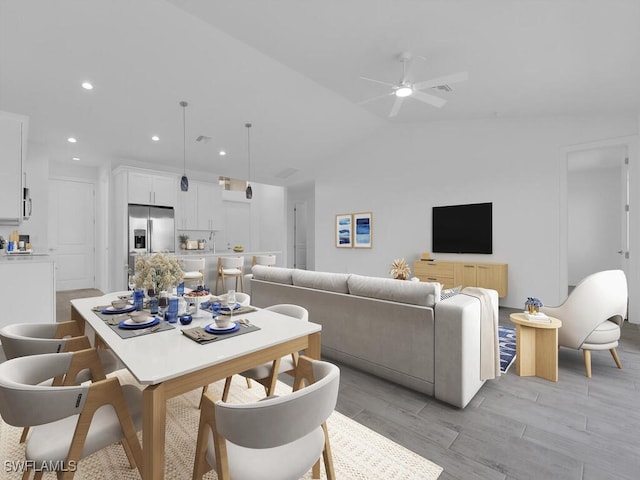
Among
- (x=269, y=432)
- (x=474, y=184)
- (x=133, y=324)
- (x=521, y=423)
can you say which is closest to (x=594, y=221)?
(x=474, y=184)

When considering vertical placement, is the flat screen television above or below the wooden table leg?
above

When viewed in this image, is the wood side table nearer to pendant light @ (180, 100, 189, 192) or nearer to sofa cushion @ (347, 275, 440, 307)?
sofa cushion @ (347, 275, 440, 307)

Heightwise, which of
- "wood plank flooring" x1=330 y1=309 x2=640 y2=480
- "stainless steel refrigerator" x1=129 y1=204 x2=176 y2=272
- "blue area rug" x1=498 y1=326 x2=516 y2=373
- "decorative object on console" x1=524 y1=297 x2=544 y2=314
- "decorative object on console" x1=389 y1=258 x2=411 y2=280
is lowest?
"wood plank flooring" x1=330 y1=309 x2=640 y2=480

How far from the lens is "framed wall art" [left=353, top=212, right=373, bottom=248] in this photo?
7.39 meters

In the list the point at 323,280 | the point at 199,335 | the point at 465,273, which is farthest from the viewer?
the point at 465,273

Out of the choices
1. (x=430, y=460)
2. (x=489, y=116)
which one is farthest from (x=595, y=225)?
(x=430, y=460)

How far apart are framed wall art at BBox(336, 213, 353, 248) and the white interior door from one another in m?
5.97

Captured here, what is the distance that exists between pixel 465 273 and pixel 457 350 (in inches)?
147

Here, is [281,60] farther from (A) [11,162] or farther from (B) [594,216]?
(B) [594,216]

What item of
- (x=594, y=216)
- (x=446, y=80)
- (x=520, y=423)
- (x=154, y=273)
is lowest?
(x=520, y=423)

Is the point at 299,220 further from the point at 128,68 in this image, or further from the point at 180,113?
the point at 128,68

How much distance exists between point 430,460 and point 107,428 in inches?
64.5

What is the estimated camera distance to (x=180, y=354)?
1404mm

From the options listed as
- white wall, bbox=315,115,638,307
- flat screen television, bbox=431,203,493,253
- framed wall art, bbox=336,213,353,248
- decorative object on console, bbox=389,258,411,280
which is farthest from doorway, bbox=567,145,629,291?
decorative object on console, bbox=389,258,411,280
